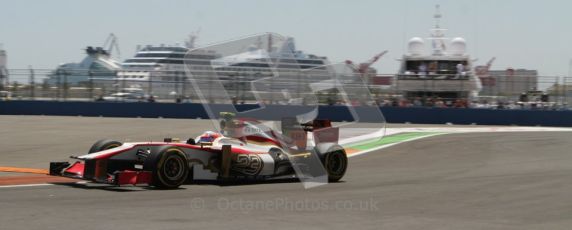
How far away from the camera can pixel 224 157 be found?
10711 millimetres

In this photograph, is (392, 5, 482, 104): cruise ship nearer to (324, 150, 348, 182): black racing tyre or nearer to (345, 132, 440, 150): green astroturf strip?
(345, 132, 440, 150): green astroturf strip

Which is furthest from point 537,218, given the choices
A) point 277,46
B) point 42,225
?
point 277,46

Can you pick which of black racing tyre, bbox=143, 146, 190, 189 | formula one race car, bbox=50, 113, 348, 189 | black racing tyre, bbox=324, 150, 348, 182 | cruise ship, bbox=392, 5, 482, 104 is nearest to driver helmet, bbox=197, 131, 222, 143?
formula one race car, bbox=50, 113, 348, 189

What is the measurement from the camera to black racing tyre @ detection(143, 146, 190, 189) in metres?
9.82

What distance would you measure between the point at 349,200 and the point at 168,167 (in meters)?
2.34

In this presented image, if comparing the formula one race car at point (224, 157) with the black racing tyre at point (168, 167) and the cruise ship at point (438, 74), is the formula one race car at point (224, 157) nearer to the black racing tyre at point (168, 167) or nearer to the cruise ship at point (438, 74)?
the black racing tyre at point (168, 167)

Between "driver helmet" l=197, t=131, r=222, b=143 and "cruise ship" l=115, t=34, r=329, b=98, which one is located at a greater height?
"cruise ship" l=115, t=34, r=329, b=98

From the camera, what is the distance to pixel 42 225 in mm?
6965

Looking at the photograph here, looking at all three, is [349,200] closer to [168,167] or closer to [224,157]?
[224,157]

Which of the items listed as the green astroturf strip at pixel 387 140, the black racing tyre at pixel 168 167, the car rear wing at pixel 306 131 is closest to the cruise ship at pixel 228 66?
the car rear wing at pixel 306 131

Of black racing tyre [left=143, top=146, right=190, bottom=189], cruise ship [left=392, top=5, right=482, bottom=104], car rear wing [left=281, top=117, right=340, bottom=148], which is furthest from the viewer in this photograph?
cruise ship [left=392, top=5, right=482, bottom=104]

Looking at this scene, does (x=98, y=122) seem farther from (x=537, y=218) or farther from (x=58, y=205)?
(x=537, y=218)

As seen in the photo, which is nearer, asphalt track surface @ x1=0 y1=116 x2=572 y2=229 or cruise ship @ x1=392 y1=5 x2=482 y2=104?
asphalt track surface @ x1=0 y1=116 x2=572 y2=229

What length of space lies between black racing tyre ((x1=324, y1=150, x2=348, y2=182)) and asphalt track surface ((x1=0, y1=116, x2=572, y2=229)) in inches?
10.6
